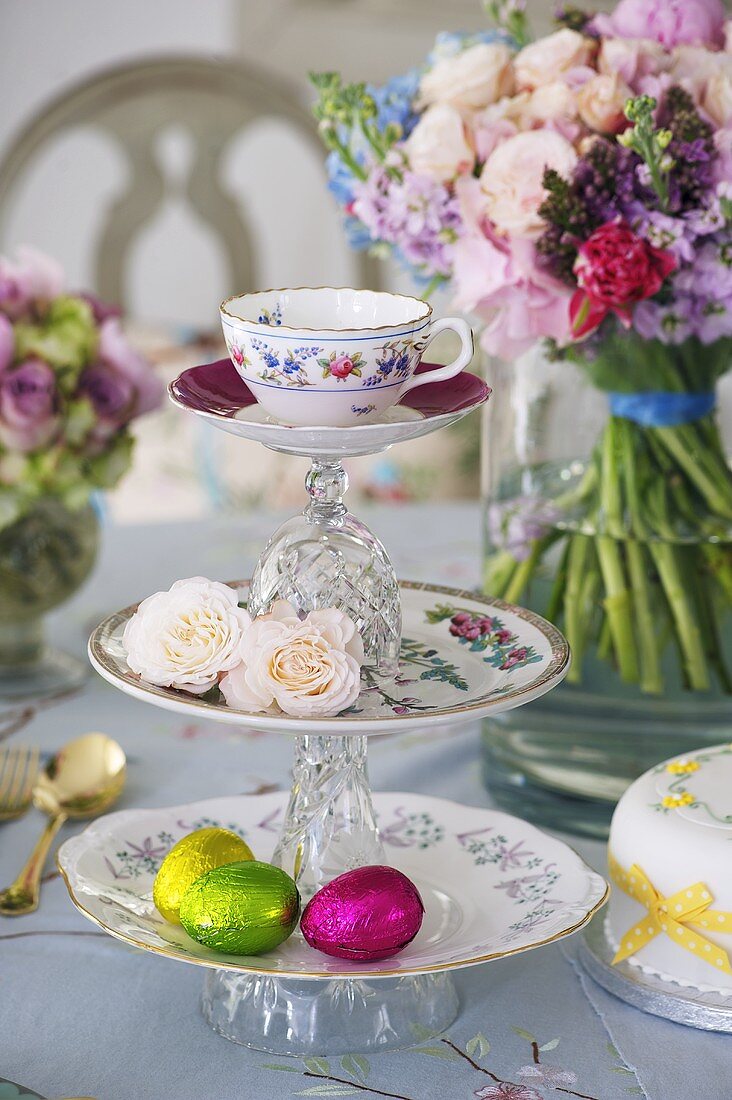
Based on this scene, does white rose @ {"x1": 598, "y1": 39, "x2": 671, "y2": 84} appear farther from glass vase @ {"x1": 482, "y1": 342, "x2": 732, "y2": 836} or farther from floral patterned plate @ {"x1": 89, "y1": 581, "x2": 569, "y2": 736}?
floral patterned plate @ {"x1": 89, "y1": 581, "x2": 569, "y2": 736}

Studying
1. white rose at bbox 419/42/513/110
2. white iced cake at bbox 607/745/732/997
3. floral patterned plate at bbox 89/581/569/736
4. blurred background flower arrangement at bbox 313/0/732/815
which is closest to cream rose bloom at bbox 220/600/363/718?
floral patterned plate at bbox 89/581/569/736

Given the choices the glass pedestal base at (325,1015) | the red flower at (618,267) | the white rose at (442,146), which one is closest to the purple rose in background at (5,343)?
the white rose at (442,146)

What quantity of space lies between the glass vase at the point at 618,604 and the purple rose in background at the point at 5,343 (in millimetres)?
428

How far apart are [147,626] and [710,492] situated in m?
0.49

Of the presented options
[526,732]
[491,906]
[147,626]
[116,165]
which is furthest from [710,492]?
[116,165]

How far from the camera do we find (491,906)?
0.74m

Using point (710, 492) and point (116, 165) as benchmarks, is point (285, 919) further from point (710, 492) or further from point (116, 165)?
point (116, 165)

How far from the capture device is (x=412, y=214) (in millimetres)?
925

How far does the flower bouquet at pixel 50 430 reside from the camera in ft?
3.67

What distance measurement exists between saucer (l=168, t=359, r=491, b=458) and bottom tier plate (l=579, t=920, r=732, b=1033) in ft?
1.09

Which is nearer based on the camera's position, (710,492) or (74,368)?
(710,492)

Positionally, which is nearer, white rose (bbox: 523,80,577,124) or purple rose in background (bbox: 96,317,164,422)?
white rose (bbox: 523,80,577,124)

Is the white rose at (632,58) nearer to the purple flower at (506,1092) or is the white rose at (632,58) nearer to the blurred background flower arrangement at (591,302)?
the blurred background flower arrangement at (591,302)

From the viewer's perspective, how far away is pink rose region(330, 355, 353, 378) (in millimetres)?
613
